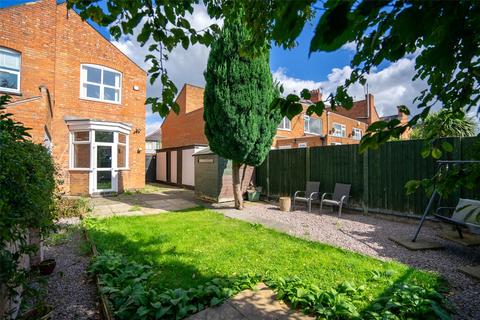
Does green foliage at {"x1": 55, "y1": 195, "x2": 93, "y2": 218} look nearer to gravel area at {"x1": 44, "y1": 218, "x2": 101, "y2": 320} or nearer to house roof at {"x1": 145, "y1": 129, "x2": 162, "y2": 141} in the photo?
gravel area at {"x1": 44, "y1": 218, "x2": 101, "y2": 320}

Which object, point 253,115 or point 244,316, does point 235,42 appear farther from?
point 244,316

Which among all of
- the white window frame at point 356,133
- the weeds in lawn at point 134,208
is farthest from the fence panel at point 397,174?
the white window frame at point 356,133

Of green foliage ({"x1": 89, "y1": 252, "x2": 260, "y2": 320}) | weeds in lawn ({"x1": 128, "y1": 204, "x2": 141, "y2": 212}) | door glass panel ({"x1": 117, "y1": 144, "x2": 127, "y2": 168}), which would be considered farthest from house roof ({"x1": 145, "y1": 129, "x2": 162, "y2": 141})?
green foliage ({"x1": 89, "y1": 252, "x2": 260, "y2": 320})

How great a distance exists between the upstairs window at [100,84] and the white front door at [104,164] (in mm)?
2175

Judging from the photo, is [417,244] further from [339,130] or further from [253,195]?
[339,130]

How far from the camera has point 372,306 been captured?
2814mm

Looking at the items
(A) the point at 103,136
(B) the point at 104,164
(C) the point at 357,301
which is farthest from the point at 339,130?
(C) the point at 357,301

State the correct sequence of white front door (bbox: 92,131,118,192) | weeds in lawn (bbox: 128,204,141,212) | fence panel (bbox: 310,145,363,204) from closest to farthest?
fence panel (bbox: 310,145,363,204) → weeds in lawn (bbox: 128,204,141,212) → white front door (bbox: 92,131,118,192)

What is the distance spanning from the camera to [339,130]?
27.3 metres

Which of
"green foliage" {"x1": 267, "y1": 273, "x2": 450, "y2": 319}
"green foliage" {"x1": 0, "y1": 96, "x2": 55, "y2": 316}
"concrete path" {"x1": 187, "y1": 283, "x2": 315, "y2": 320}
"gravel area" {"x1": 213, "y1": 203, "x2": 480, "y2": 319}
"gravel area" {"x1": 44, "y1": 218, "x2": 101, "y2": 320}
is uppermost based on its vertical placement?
"green foliage" {"x1": 0, "y1": 96, "x2": 55, "y2": 316}

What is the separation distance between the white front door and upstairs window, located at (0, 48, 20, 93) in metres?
3.53

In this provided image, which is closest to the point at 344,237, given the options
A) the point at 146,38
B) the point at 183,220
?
the point at 183,220

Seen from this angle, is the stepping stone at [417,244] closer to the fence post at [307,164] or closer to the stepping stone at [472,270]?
the stepping stone at [472,270]

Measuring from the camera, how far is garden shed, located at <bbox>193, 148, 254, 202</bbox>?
34.3 ft
